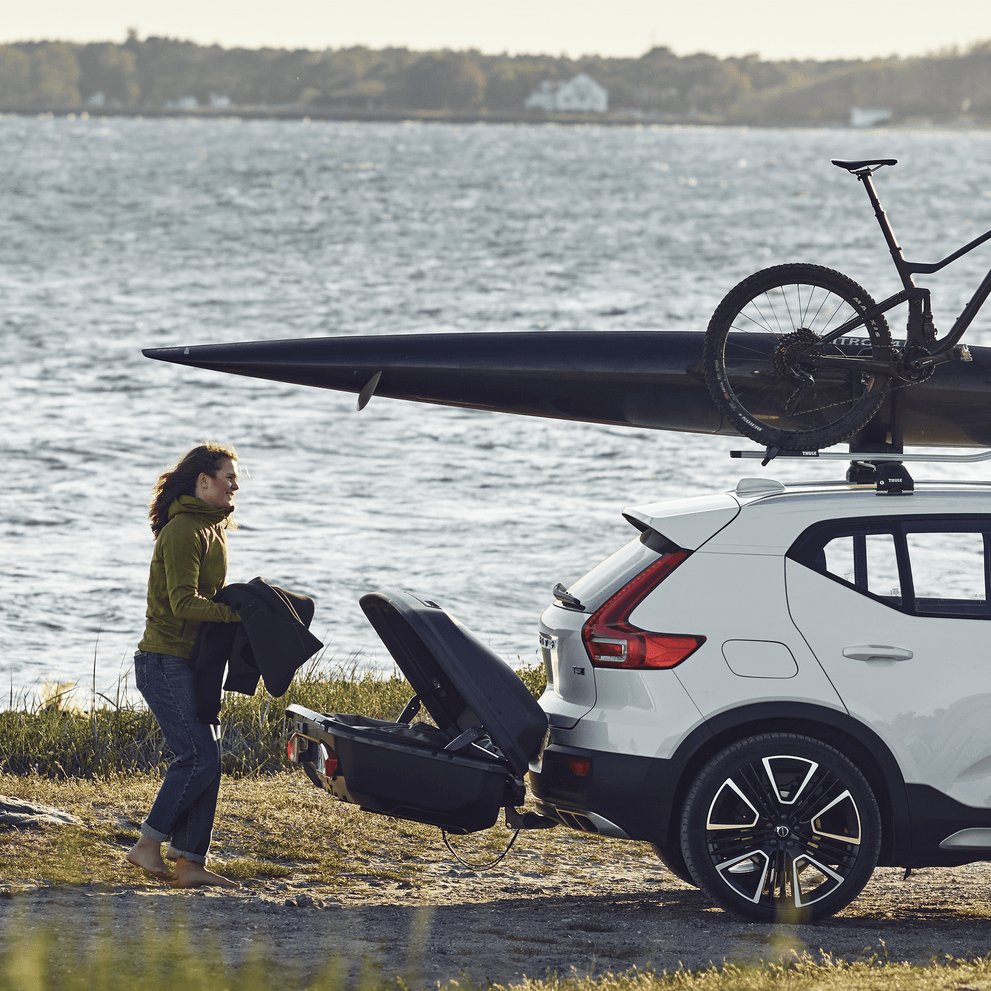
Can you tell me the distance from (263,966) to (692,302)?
2059 inches

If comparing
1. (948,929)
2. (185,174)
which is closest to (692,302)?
(948,929)

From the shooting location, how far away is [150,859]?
7.00 m

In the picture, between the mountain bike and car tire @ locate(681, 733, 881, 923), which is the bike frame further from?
car tire @ locate(681, 733, 881, 923)

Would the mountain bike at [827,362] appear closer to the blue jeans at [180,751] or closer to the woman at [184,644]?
the woman at [184,644]

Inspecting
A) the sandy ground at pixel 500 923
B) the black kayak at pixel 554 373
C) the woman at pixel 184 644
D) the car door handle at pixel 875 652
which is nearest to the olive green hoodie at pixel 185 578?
the woman at pixel 184 644

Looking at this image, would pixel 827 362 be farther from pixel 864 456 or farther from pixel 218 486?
pixel 218 486

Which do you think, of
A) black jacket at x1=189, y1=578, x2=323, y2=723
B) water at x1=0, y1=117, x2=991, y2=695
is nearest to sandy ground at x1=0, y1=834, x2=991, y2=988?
black jacket at x1=189, y1=578, x2=323, y2=723

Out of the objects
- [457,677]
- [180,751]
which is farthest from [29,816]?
[457,677]

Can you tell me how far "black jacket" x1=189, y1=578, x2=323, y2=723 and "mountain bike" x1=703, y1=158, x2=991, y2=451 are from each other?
2.56 meters

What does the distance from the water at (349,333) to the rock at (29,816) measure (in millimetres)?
4197

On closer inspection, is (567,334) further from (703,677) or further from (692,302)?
(692,302)

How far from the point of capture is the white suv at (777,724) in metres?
6.21

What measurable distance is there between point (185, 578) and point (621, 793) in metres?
2.25

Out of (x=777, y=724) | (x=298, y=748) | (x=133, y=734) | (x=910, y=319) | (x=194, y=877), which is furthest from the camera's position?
(x=133, y=734)
